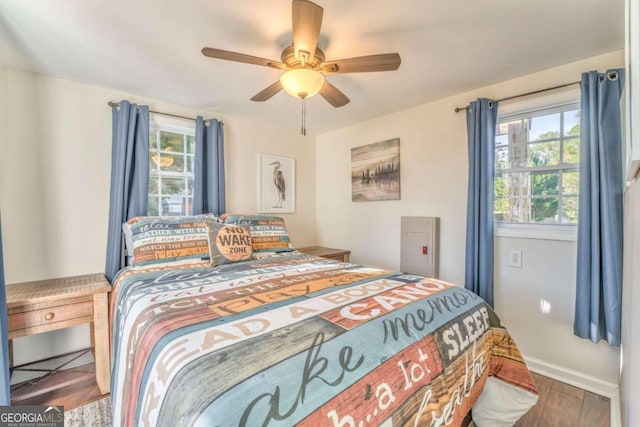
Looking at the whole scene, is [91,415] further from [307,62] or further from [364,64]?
[364,64]

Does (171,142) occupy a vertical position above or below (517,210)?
above

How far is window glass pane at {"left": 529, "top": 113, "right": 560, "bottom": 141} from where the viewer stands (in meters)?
2.13

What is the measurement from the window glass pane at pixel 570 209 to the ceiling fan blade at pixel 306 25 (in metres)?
2.15

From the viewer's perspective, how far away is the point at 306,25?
1345 mm

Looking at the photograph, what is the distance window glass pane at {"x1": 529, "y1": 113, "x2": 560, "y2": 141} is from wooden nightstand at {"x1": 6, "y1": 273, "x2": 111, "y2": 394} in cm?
350

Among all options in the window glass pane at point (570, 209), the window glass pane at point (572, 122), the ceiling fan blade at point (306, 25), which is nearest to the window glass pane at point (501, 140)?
the window glass pane at point (572, 122)

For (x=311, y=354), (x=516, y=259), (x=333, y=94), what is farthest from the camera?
(x=516, y=259)

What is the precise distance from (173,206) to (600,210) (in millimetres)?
3531

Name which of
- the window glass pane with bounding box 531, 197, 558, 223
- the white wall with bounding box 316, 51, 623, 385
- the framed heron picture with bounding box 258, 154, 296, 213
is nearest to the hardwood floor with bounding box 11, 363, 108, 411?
the framed heron picture with bounding box 258, 154, 296, 213

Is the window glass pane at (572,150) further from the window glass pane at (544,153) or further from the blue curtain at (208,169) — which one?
the blue curtain at (208,169)

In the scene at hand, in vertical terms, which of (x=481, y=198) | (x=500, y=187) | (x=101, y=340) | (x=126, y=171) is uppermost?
(x=126, y=171)

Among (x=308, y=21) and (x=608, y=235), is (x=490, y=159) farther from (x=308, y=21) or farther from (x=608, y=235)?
(x=308, y=21)

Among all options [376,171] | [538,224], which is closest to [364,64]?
[376,171]

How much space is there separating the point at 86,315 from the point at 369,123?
3.24 metres
